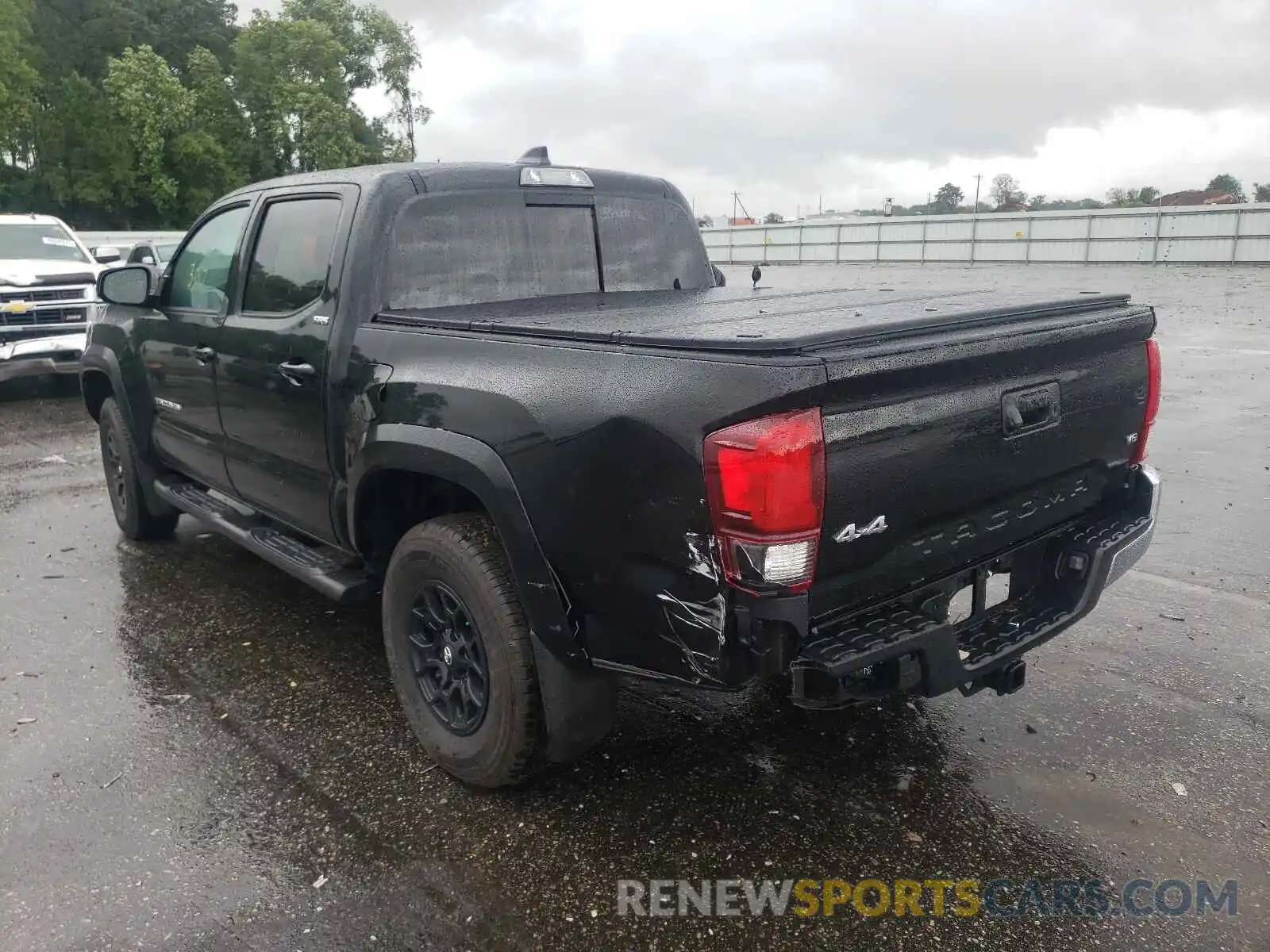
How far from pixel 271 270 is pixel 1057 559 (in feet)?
10.4

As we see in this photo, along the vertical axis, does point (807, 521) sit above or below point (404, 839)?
above

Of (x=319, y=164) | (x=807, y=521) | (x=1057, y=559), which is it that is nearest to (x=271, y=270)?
(x=807, y=521)

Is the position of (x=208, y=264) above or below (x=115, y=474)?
above

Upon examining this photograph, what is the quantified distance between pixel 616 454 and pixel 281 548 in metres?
2.15

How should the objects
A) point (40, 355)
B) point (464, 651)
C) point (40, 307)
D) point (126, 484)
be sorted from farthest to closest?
point (40, 307) → point (40, 355) → point (126, 484) → point (464, 651)

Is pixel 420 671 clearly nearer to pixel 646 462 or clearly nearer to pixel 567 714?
pixel 567 714

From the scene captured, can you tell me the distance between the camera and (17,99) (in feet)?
116

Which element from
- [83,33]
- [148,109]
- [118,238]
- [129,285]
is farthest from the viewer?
[83,33]

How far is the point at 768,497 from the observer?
86.0 inches

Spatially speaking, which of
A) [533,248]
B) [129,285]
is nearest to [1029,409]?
[533,248]

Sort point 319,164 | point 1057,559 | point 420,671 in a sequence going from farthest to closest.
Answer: point 319,164 < point 420,671 < point 1057,559

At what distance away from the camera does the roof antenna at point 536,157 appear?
13.5 feet

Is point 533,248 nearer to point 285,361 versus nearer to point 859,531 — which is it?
point 285,361

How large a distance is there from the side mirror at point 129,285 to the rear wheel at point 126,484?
853mm
